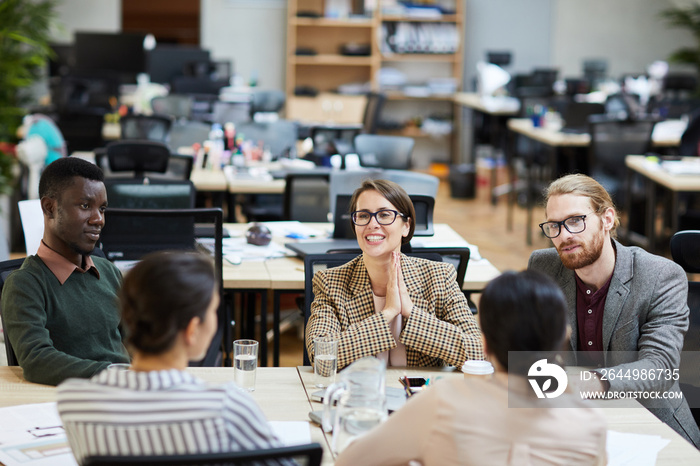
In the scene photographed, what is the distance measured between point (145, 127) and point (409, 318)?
447 centimetres

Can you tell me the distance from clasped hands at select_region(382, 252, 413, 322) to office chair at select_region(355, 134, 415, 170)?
10.5 ft

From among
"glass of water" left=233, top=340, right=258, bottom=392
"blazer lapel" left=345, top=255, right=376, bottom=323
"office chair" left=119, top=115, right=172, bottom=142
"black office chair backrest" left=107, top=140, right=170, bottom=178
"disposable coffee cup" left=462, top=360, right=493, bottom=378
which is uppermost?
"office chair" left=119, top=115, right=172, bottom=142

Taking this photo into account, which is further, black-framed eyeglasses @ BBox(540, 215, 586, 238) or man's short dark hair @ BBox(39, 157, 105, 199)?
black-framed eyeglasses @ BBox(540, 215, 586, 238)

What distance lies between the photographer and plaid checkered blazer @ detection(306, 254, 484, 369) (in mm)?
2430

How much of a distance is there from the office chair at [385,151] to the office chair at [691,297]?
10.6ft

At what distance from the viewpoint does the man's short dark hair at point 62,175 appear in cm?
235

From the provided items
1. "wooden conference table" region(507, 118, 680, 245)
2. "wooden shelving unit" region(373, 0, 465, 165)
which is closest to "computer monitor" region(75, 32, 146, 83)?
"wooden shelving unit" region(373, 0, 465, 165)

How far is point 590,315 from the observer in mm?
2523

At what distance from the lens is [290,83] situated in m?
11.4

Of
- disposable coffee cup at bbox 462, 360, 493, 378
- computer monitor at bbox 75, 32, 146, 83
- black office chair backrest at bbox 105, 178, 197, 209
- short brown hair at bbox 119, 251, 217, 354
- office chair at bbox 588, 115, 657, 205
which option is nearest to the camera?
short brown hair at bbox 119, 251, 217, 354

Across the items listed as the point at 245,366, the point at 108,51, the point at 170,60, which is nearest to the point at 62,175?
the point at 245,366

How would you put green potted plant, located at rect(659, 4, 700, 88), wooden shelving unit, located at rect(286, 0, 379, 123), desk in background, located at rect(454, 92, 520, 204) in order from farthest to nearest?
wooden shelving unit, located at rect(286, 0, 379, 123) → green potted plant, located at rect(659, 4, 700, 88) → desk in background, located at rect(454, 92, 520, 204)

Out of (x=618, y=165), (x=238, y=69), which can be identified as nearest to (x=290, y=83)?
(x=238, y=69)

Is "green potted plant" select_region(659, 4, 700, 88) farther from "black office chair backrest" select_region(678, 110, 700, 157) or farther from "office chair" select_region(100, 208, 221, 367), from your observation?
"office chair" select_region(100, 208, 221, 367)
